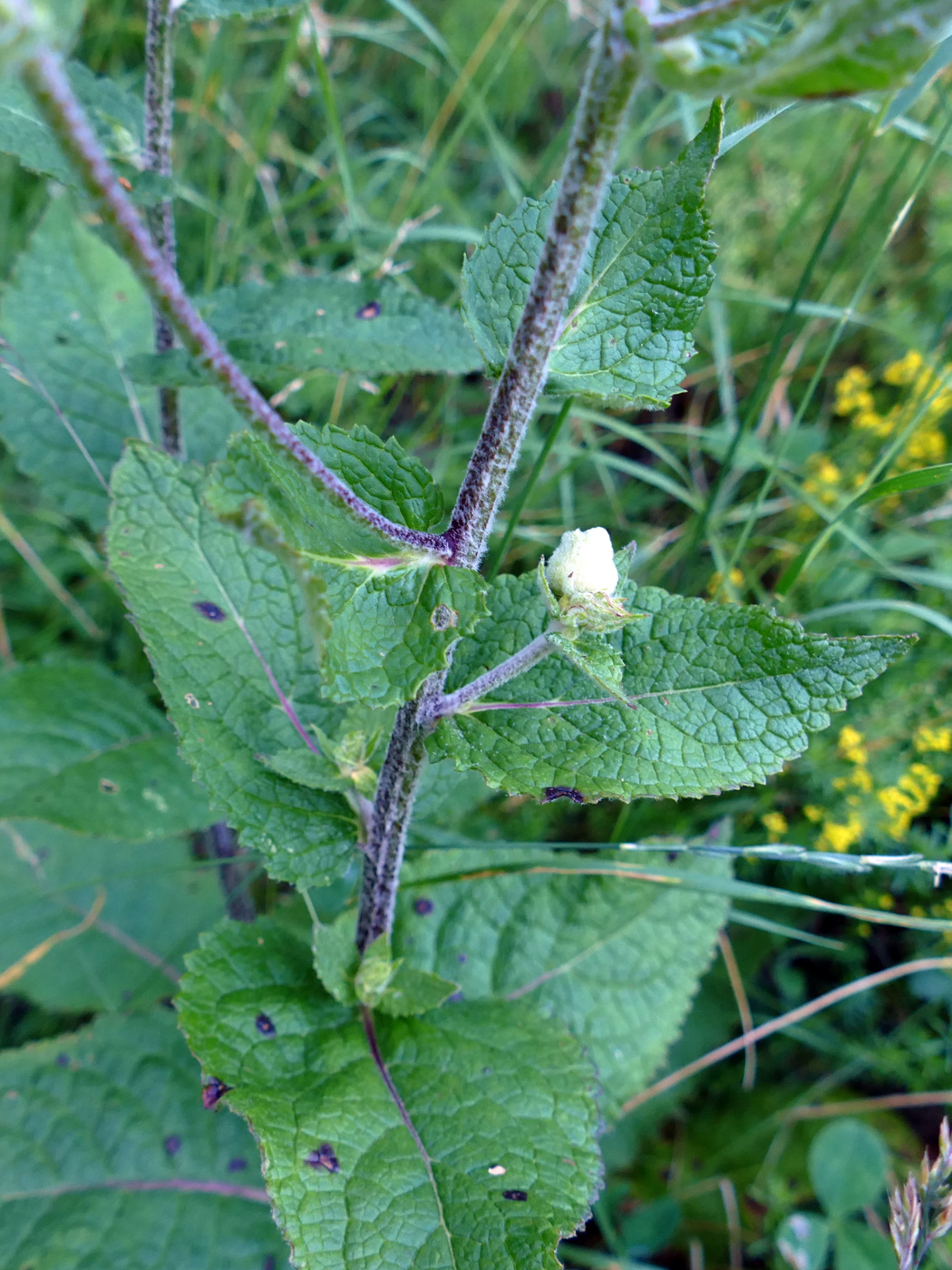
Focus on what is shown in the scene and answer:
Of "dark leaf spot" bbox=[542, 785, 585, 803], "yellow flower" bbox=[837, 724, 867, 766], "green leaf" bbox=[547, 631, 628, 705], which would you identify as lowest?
"yellow flower" bbox=[837, 724, 867, 766]

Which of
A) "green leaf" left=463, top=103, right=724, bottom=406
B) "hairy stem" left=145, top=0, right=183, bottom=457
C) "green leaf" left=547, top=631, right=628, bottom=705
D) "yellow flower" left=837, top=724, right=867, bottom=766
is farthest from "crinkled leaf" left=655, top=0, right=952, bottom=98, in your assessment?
"yellow flower" left=837, top=724, right=867, bottom=766

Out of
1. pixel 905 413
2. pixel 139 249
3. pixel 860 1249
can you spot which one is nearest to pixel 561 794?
pixel 139 249

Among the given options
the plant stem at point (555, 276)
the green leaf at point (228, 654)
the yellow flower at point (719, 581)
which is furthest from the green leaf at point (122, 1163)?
the yellow flower at point (719, 581)

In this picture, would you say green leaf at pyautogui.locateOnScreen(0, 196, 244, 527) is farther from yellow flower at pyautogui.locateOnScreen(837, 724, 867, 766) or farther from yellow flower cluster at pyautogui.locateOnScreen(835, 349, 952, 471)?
yellow flower cluster at pyautogui.locateOnScreen(835, 349, 952, 471)

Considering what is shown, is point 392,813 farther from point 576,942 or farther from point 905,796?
point 905,796

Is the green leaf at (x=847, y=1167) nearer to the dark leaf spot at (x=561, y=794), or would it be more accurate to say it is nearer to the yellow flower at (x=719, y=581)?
the yellow flower at (x=719, y=581)
